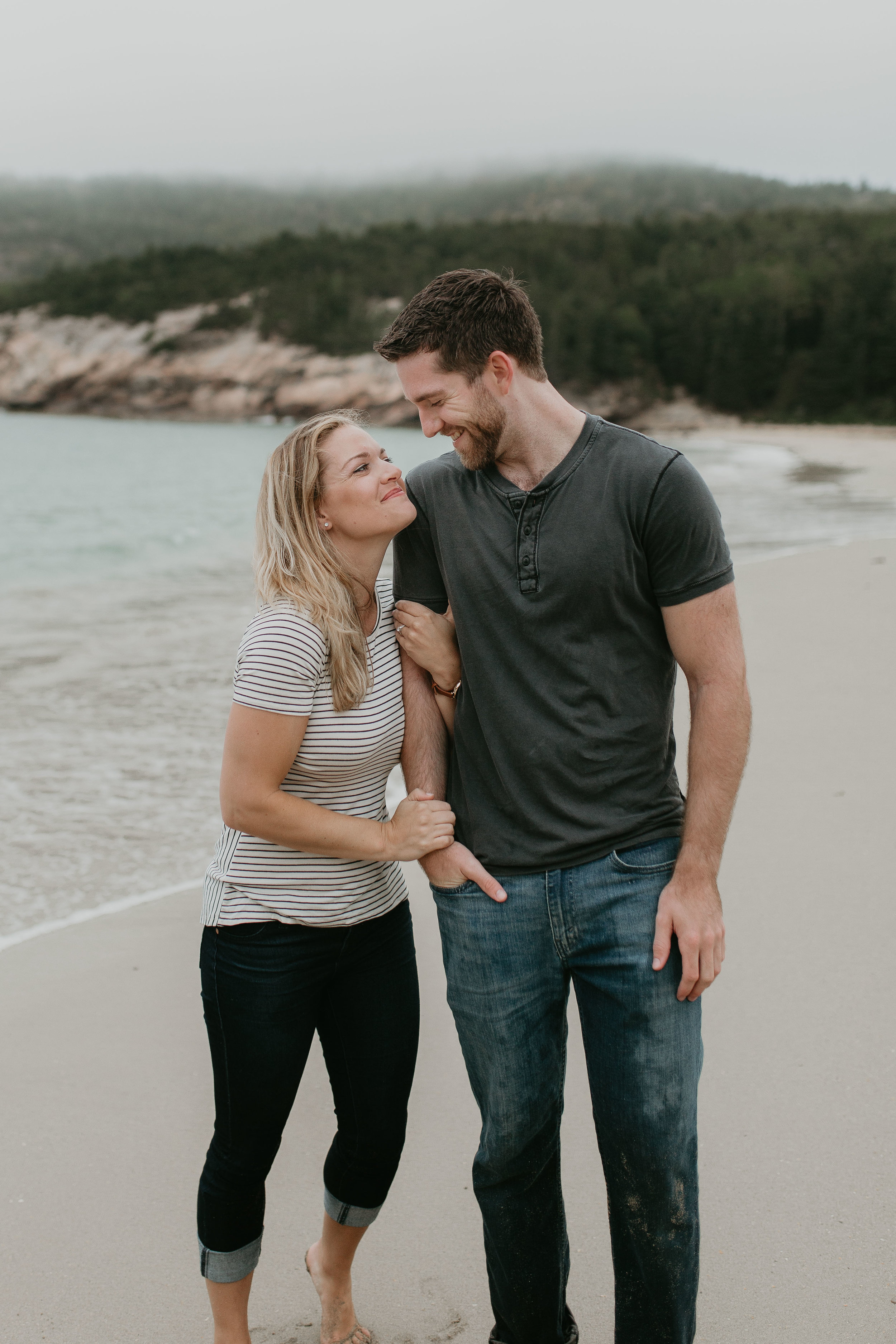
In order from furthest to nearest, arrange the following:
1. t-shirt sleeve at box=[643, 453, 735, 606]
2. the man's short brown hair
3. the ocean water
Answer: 1. the ocean water
2. the man's short brown hair
3. t-shirt sleeve at box=[643, 453, 735, 606]

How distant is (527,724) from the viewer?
215 centimetres

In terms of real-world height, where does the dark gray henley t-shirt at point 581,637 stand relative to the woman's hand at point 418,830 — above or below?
above

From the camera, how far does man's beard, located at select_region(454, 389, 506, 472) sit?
2203 millimetres

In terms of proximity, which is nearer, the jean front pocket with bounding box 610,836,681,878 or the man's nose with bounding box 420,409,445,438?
the jean front pocket with bounding box 610,836,681,878

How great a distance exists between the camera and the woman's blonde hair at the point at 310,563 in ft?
7.26

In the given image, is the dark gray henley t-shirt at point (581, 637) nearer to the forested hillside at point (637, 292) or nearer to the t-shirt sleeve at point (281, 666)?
the t-shirt sleeve at point (281, 666)

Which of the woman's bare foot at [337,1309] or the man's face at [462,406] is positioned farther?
the woman's bare foot at [337,1309]

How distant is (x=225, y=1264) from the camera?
227 cm

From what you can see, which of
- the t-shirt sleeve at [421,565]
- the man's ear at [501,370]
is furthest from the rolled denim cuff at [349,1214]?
the man's ear at [501,370]

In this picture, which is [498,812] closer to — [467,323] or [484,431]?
[484,431]

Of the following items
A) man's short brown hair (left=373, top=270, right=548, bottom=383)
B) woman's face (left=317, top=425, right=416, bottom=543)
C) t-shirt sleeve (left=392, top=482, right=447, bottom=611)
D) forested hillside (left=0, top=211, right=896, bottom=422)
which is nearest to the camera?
man's short brown hair (left=373, top=270, right=548, bottom=383)

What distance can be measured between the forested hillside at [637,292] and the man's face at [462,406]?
58.6 m

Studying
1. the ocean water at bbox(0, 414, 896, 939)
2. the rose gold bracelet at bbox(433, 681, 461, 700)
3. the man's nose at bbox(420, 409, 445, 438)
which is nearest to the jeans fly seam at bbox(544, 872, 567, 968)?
the rose gold bracelet at bbox(433, 681, 461, 700)

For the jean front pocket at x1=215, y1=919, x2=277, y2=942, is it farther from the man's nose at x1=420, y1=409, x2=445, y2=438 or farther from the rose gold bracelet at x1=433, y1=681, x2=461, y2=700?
the man's nose at x1=420, y1=409, x2=445, y2=438
